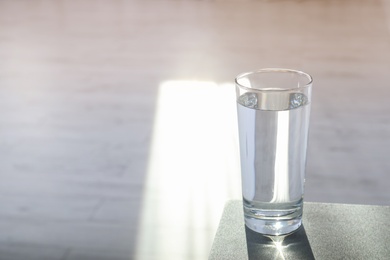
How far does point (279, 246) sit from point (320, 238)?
0.15ft

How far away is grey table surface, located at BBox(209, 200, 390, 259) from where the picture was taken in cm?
66

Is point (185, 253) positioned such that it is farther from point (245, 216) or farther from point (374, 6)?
point (374, 6)

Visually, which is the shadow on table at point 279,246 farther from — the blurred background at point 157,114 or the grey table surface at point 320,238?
the blurred background at point 157,114

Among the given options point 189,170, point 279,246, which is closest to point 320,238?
point 279,246

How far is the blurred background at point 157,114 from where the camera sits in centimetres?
154

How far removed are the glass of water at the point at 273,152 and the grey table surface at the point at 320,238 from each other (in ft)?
0.05

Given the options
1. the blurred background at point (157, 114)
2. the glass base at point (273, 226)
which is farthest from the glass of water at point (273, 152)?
the blurred background at point (157, 114)

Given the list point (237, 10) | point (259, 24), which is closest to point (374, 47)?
point (259, 24)

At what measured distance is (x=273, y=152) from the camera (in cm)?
66

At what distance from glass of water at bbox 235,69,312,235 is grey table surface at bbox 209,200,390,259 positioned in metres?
0.02

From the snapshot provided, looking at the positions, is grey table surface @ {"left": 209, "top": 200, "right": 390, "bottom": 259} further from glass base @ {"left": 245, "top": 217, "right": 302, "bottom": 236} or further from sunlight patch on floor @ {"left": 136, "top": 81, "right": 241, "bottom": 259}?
sunlight patch on floor @ {"left": 136, "top": 81, "right": 241, "bottom": 259}

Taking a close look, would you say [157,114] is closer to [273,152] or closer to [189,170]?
[189,170]

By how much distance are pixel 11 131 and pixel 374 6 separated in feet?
7.05

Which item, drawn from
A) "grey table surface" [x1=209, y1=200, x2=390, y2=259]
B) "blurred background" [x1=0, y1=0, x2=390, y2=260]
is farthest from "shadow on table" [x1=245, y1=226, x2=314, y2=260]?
"blurred background" [x1=0, y1=0, x2=390, y2=260]
